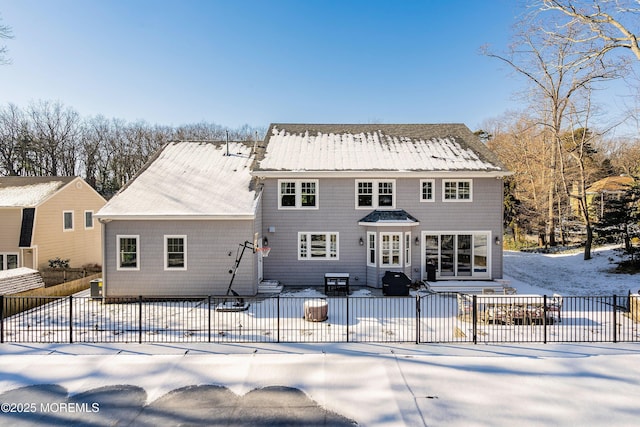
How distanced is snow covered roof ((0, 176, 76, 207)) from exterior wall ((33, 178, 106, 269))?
360 mm

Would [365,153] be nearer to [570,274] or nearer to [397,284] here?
[397,284]

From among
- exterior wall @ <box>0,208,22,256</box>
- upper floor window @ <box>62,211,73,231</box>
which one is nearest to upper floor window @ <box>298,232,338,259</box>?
upper floor window @ <box>62,211,73,231</box>

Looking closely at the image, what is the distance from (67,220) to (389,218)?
63.0ft

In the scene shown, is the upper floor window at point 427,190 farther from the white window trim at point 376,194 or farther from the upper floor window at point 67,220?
the upper floor window at point 67,220

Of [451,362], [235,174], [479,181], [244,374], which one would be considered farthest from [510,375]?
[235,174]

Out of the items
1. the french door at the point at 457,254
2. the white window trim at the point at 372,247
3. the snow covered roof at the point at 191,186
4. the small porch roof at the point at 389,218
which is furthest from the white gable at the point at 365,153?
the french door at the point at 457,254

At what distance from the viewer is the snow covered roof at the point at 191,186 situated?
13.8 m

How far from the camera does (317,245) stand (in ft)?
52.7

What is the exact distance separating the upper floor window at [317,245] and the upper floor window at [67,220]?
49.8 feet

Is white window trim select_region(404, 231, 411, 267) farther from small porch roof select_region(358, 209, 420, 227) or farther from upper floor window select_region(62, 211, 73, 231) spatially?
upper floor window select_region(62, 211, 73, 231)

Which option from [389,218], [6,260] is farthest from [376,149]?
[6,260]

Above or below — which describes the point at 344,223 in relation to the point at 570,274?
above

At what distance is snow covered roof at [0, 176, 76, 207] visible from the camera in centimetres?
1930

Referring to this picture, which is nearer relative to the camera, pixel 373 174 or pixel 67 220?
pixel 373 174
